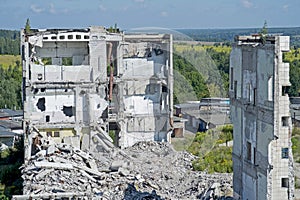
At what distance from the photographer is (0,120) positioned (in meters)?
40.4

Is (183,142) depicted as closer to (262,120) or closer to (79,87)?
(79,87)

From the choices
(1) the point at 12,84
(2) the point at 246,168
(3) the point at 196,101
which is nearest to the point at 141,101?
(3) the point at 196,101

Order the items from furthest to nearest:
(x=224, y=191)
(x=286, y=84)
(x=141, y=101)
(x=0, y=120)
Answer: (x=0, y=120), (x=141, y=101), (x=224, y=191), (x=286, y=84)

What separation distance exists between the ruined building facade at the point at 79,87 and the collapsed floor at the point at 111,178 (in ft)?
8.56

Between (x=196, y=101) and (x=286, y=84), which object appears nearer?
(x=286, y=84)

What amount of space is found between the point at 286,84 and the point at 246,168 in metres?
2.52

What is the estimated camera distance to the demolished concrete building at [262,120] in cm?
1282

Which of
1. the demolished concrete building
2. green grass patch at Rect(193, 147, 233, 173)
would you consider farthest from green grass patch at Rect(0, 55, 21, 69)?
the demolished concrete building

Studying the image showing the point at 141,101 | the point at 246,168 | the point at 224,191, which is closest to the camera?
the point at 246,168

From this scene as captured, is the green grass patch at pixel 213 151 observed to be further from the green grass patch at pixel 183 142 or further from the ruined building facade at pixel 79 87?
the ruined building facade at pixel 79 87

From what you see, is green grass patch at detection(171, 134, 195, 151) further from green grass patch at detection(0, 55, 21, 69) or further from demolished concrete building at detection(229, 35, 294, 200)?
green grass patch at detection(0, 55, 21, 69)

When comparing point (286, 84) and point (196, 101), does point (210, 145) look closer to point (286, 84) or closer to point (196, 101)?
point (196, 101)

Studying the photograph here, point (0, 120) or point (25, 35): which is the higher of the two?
point (25, 35)

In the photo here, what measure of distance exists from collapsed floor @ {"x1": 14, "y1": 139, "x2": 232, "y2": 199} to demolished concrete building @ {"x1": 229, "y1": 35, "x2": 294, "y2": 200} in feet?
5.64
